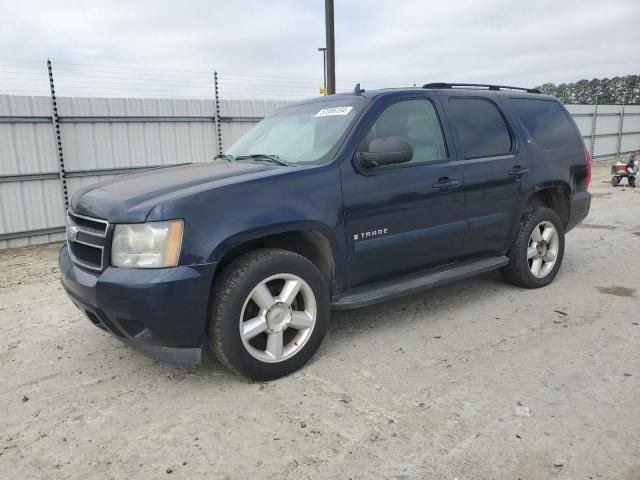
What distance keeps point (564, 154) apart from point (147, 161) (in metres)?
7.21

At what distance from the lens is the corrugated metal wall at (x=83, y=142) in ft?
26.3

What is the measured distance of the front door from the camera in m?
3.46

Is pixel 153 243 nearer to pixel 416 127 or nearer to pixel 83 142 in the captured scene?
pixel 416 127

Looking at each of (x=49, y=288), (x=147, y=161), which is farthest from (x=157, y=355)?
(x=147, y=161)

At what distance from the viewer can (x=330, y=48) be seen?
961 centimetres

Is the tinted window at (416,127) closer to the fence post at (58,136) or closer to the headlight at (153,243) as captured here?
the headlight at (153,243)

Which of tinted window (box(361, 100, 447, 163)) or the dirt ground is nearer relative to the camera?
the dirt ground

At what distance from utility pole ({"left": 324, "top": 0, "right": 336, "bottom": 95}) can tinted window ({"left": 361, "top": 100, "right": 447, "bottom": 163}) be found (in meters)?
5.83

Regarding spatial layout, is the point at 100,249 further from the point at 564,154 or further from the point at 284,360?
the point at 564,154

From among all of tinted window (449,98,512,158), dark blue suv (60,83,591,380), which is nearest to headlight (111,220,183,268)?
dark blue suv (60,83,591,380)

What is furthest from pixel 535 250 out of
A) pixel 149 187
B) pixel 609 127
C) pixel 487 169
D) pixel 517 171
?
pixel 609 127

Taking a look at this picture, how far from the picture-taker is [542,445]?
2416 mm

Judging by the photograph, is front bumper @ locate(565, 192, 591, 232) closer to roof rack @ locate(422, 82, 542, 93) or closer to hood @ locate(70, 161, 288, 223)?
roof rack @ locate(422, 82, 542, 93)

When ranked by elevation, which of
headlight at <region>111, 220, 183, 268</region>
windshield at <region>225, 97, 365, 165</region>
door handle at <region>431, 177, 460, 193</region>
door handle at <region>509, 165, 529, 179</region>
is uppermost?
windshield at <region>225, 97, 365, 165</region>
